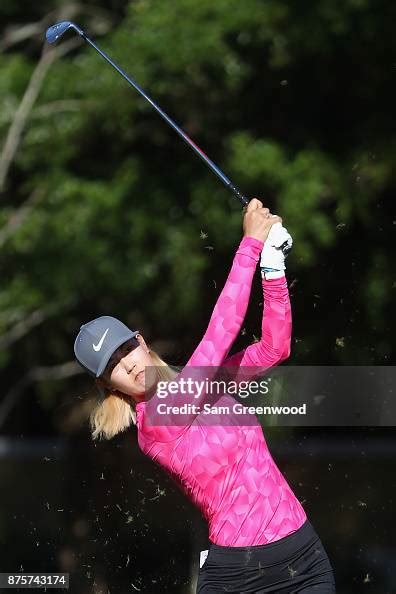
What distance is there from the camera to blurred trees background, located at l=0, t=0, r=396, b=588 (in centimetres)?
751

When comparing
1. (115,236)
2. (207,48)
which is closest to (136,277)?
(115,236)

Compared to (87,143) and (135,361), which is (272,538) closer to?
(135,361)

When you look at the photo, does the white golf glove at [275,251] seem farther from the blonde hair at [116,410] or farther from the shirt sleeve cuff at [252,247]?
the blonde hair at [116,410]

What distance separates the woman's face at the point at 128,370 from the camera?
2.97m

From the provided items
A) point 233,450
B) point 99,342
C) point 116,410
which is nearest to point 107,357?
point 99,342

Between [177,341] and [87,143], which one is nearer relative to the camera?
[177,341]

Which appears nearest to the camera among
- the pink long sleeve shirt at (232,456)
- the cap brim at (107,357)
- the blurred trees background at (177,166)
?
the pink long sleeve shirt at (232,456)

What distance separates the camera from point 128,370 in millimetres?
2975

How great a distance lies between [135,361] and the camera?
2977mm

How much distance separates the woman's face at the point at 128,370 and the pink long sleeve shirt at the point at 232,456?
0.16 ft

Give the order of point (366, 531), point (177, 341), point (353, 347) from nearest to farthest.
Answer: point (366, 531) → point (353, 347) → point (177, 341)

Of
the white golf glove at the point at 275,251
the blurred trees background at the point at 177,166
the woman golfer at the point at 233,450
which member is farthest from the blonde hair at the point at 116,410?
the blurred trees background at the point at 177,166

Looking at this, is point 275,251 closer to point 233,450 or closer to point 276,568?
point 233,450

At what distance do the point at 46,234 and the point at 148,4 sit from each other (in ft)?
6.03
